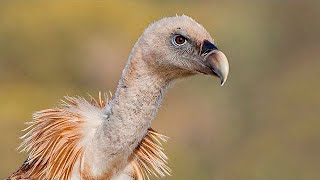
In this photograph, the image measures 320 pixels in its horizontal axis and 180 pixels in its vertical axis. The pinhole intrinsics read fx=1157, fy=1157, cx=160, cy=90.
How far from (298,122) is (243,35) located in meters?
1.97

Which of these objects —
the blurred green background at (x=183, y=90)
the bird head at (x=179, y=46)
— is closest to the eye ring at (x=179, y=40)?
the bird head at (x=179, y=46)

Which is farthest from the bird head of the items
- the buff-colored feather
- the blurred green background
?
the blurred green background

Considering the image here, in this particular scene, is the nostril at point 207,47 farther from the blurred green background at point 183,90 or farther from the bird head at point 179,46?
the blurred green background at point 183,90

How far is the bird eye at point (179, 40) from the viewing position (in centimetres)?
553

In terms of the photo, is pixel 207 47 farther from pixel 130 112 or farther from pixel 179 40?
pixel 130 112

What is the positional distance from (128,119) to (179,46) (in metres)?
0.46

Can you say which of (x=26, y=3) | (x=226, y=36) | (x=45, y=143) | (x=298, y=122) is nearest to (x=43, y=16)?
(x=26, y=3)

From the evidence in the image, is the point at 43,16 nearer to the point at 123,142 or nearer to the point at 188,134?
the point at 188,134

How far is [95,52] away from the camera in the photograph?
47.6 feet

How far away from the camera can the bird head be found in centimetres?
550

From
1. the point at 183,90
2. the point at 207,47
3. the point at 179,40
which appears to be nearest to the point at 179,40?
the point at 179,40

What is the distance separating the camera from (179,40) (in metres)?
5.54

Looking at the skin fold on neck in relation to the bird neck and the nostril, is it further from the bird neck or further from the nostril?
the nostril

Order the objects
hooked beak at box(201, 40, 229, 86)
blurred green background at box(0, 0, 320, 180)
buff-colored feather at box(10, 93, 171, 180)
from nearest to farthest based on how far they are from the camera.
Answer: hooked beak at box(201, 40, 229, 86)
buff-colored feather at box(10, 93, 171, 180)
blurred green background at box(0, 0, 320, 180)
